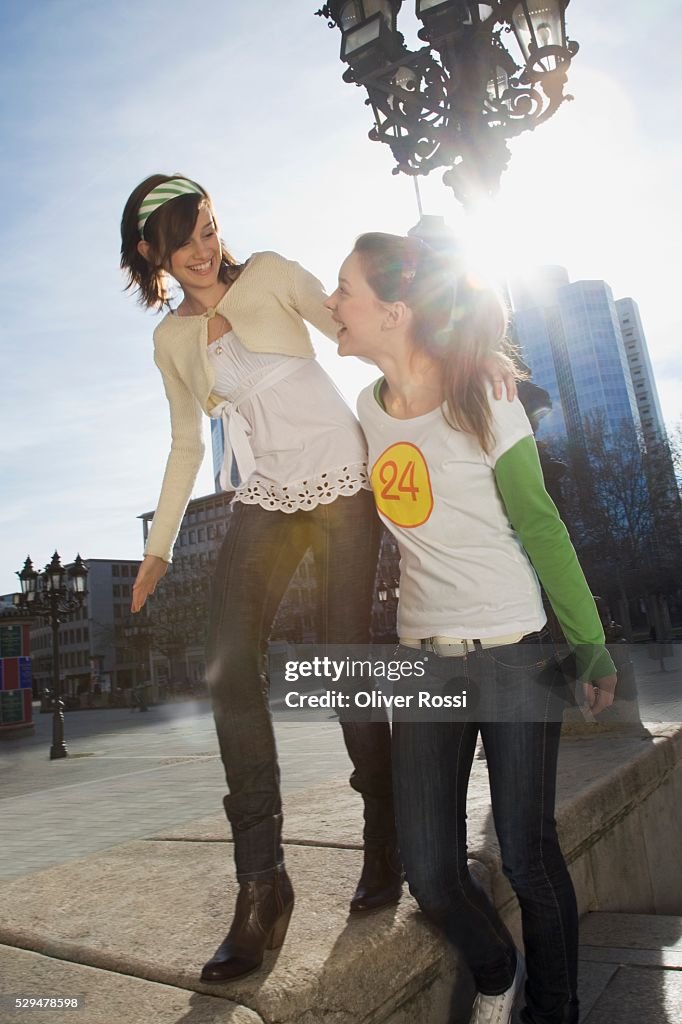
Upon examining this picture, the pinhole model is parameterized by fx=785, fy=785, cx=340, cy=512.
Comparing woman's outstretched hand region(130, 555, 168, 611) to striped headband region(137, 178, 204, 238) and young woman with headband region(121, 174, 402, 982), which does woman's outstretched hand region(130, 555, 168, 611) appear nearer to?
young woman with headband region(121, 174, 402, 982)

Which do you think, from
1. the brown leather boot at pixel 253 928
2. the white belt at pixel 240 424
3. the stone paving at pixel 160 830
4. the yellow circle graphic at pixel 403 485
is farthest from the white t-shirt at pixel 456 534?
the stone paving at pixel 160 830

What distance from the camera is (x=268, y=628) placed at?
2.04m

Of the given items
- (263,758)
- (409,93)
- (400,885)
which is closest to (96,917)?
(263,758)

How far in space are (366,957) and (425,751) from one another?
1.43 ft

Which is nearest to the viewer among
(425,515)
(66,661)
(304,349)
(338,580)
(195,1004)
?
(195,1004)

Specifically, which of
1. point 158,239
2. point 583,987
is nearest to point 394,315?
point 158,239

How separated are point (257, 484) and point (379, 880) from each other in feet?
3.43

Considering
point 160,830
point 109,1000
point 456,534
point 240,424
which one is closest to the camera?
point 109,1000

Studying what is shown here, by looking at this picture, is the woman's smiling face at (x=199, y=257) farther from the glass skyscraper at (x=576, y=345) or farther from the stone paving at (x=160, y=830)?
the glass skyscraper at (x=576, y=345)

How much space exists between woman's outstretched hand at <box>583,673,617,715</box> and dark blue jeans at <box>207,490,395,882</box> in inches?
21.2

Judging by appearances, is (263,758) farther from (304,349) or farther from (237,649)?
(304,349)

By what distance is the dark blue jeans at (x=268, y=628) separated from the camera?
185 centimetres

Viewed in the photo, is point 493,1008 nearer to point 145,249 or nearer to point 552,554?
point 552,554

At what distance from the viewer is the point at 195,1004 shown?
4.75 ft
